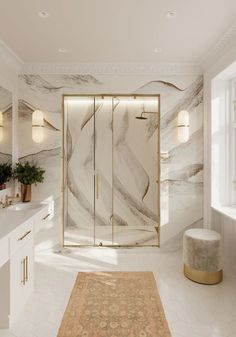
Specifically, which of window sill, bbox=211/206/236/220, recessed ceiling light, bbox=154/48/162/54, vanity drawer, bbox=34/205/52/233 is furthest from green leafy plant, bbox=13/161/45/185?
window sill, bbox=211/206/236/220

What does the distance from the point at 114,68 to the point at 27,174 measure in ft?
6.13

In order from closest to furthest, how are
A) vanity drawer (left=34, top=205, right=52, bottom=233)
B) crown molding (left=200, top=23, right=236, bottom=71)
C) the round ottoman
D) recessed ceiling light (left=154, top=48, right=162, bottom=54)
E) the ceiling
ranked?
the ceiling → vanity drawer (left=34, top=205, right=52, bottom=233) → crown molding (left=200, top=23, right=236, bottom=71) → the round ottoman → recessed ceiling light (left=154, top=48, right=162, bottom=54)

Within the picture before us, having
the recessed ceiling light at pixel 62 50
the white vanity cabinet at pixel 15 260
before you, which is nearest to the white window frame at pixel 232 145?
the recessed ceiling light at pixel 62 50

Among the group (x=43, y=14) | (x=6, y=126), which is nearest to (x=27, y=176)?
(x=6, y=126)

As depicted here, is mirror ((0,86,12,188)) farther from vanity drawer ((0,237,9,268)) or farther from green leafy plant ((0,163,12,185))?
vanity drawer ((0,237,9,268))

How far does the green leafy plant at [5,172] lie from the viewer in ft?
10.3

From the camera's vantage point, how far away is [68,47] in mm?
3033

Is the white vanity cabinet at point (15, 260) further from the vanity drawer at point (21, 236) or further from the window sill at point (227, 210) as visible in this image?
the window sill at point (227, 210)

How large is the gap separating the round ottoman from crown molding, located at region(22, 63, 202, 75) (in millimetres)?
2262

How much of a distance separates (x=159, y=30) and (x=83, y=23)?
771 mm

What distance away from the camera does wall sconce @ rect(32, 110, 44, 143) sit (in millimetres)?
3492

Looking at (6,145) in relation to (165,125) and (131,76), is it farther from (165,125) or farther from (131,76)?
(165,125)

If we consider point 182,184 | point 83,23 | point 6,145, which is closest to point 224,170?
point 182,184

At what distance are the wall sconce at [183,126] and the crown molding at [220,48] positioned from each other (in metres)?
0.67
